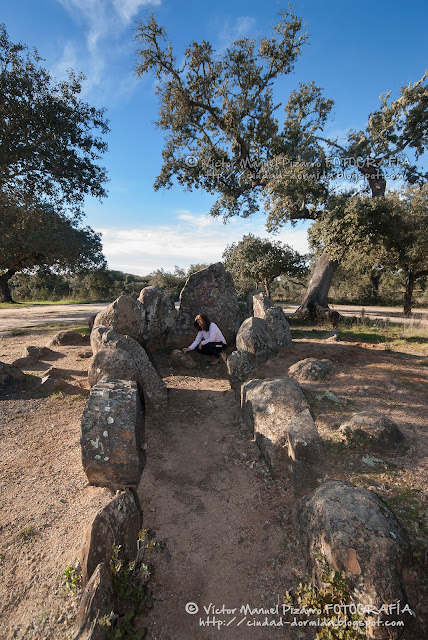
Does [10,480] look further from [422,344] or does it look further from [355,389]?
[422,344]

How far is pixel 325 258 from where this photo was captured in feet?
51.0

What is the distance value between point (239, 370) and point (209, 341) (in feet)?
5.82

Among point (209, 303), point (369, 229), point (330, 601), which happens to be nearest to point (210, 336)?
point (209, 303)

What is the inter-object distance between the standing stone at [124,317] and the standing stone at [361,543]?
6.03m

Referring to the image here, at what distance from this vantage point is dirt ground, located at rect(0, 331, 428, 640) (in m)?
2.78

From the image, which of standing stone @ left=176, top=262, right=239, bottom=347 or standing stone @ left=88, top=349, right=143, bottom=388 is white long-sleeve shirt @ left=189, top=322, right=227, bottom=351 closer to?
standing stone @ left=176, top=262, right=239, bottom=347

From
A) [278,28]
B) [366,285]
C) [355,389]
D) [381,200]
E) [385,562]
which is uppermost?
[278,28]

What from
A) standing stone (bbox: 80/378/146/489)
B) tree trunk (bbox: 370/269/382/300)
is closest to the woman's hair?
standing stone (bbox: 80/378/146/489)

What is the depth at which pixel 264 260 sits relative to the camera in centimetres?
2377

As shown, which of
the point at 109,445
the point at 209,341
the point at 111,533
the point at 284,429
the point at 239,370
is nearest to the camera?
the point at 111,533

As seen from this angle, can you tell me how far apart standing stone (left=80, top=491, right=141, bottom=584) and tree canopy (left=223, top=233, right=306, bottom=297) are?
71.4 ft

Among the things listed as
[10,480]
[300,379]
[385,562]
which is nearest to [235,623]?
[385,562]

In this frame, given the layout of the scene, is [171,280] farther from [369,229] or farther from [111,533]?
[111,533]

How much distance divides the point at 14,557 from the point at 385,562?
11.7ft
